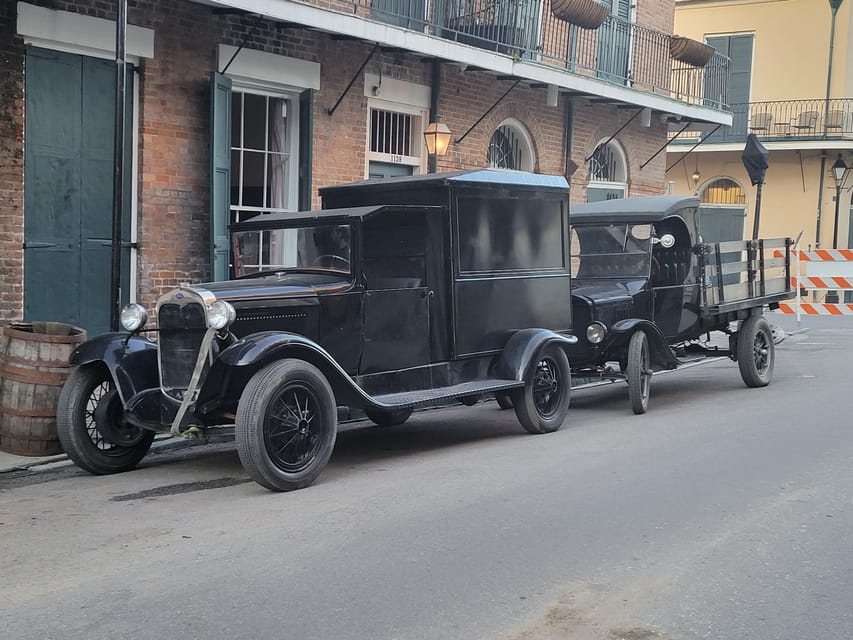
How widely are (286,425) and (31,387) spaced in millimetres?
2183

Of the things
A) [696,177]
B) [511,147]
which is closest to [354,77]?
[511,147]

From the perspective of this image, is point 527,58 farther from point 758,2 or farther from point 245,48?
point 758,2

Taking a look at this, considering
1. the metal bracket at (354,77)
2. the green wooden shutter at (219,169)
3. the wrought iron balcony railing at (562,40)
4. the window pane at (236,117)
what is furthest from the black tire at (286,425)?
the wrought iron balcony railing at (562,40)

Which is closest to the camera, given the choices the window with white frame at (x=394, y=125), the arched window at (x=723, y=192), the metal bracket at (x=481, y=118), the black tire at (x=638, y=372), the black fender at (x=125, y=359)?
the black fender at (x=125, y=359)

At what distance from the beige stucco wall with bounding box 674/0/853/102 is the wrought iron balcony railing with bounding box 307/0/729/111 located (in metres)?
9.15

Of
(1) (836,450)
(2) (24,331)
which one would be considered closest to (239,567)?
(2) (24,331)

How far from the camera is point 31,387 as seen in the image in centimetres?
747

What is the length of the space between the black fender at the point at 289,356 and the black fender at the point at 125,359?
0.82 metres

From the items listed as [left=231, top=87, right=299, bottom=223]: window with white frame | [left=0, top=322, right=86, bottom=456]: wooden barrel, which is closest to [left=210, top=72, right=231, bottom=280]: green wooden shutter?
[left=231, top=87, right=299, bottom=223]: window with white frame

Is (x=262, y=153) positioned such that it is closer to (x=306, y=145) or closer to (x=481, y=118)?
(x=306, y=145)

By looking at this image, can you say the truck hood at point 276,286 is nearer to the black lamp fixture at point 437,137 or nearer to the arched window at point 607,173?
the black lamp fixture at point 437,137

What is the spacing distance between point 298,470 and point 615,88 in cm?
1172

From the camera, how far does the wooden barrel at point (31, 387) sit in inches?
295

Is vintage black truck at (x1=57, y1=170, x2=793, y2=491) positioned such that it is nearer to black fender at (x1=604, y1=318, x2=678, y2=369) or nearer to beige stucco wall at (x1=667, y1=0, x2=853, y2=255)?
black fender at (x1=604, y1=318, x2=678, y2=369)
